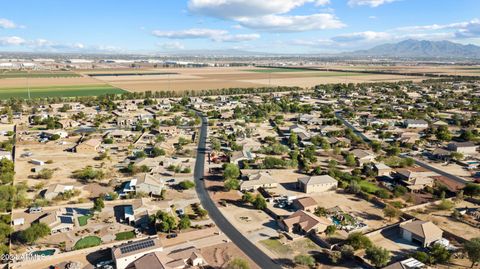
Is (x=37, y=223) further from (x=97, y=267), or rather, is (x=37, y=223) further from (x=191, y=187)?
(x=191, y=187)

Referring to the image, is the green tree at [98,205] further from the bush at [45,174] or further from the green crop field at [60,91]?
the green crop field at [60,91]

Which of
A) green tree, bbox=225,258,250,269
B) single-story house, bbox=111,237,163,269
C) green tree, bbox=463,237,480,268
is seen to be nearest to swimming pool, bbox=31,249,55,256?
single-story house, bbox=111,237,163,269

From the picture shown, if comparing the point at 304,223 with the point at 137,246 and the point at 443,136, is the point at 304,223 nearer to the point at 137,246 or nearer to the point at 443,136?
the point at 137,246

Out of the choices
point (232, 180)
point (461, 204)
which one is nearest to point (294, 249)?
point (232, 180)

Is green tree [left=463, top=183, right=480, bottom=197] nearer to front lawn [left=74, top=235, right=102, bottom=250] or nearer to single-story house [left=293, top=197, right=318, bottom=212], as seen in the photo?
single-story house [left=293, top=197, right=318, bottom=212]

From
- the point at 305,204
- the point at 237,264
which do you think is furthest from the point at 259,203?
the point at 237,264

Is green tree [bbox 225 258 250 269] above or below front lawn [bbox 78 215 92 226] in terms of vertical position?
above
